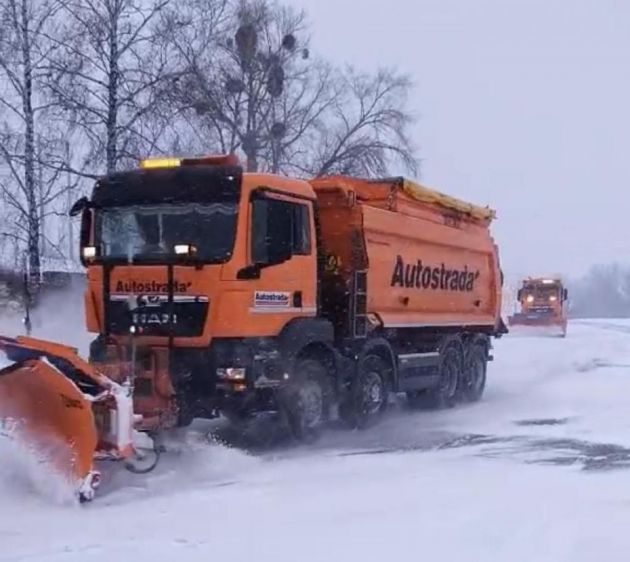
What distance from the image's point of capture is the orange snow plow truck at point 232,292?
414 inches

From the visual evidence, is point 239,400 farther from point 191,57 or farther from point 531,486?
point 191,57

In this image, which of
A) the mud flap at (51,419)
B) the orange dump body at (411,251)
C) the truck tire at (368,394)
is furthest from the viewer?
the truck tire at (368,394)

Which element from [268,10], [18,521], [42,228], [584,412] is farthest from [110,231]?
[268,10]

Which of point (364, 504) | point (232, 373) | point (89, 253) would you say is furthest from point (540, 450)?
point (89, 253)

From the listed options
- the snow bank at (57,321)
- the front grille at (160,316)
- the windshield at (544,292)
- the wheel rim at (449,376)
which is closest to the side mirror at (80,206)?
the front grille at (160,316)

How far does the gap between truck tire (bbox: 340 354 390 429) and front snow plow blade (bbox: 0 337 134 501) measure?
442 centimetres

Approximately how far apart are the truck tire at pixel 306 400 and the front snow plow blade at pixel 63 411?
8.99 ft

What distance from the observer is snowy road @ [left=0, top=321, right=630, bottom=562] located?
22.8ft

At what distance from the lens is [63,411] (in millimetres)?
8609

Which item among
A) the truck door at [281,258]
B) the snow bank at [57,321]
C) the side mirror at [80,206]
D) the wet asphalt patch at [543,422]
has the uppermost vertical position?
the side mirror at [80,206]

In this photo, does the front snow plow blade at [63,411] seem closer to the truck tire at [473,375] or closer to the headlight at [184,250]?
the headlight at [184,250]

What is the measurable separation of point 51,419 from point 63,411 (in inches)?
6.0

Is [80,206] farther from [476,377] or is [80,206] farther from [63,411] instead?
[476,377]

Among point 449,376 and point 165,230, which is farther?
point 449,376
